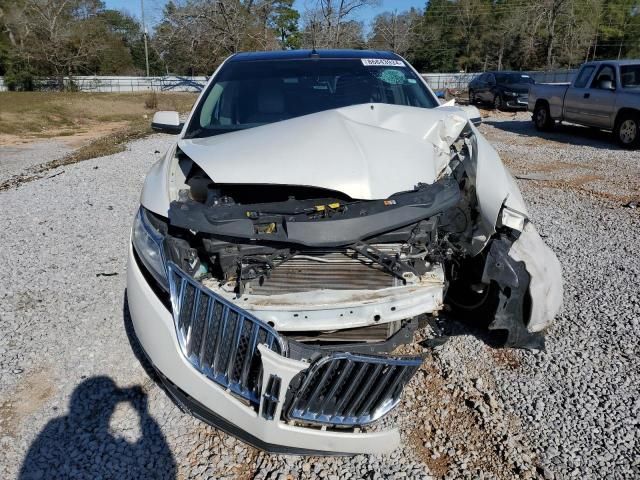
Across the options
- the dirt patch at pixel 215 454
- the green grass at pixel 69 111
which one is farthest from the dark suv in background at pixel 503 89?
the dirt patch at pixel 215 454

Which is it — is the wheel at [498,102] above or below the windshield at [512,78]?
below

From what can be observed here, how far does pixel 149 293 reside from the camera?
7.61ft

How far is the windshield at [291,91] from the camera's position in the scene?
3618 mm

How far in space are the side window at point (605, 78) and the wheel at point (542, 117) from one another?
1.67 metres

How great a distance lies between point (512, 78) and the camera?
1877 cm

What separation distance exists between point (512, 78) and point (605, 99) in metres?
8.78

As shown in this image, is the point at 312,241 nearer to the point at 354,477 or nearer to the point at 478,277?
the point at 354,477

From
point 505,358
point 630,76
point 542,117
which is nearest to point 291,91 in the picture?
point 505,358

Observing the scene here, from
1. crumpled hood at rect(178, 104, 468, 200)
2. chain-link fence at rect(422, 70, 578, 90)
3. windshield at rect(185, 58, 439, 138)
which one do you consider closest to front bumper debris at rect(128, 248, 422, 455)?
crumpled hood at rect(178, 104, 468, 200)

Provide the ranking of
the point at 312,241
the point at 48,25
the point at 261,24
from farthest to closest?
the point at 48,25 → the point at 261,24 → the point at 312,241

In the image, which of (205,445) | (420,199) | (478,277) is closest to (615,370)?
(478,277)

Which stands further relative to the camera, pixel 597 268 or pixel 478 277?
pixel 597 268

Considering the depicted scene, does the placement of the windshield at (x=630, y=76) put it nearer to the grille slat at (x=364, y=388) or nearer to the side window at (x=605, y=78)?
the side window at (x=605, y=78)

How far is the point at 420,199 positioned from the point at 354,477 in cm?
127
